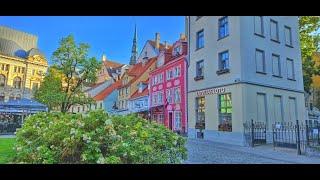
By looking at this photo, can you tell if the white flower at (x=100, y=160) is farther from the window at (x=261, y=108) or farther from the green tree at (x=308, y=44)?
the green tree at (x=308, y=44)

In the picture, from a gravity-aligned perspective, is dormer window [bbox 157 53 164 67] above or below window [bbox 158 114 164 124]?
above

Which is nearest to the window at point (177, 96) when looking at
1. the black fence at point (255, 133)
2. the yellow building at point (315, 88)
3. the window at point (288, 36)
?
the black fence at point (255, 133)

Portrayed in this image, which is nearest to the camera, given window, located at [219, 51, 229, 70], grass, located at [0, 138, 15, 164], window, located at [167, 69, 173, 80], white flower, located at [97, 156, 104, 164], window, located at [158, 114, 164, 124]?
white flower, located at [97, 156, 104, 164]

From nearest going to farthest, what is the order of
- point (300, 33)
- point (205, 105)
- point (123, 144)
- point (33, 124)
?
point (123, 144) → point (33, 124) → point (300, 33) → point (205, 105)

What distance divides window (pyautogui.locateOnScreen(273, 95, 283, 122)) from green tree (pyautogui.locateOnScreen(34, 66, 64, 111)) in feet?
8.67

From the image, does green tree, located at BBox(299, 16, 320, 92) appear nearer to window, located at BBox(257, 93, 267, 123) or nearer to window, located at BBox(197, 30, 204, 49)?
window, located at BBox(257, 93, 267, 123)

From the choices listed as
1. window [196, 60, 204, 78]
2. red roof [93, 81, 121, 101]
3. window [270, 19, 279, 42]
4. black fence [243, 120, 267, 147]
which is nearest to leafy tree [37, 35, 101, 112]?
red roof [93, 81, 121, 101]

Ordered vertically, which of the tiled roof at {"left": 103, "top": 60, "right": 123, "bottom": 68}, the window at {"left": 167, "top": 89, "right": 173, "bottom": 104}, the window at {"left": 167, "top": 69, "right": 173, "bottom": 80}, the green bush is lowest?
the green bush

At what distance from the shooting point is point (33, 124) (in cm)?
326

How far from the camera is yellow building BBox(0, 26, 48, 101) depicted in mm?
3568
